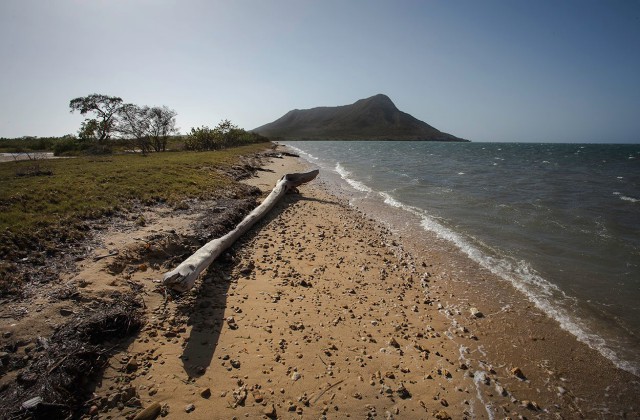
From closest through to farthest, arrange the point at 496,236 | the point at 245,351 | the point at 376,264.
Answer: the point at 245,351 → the point at 376,264 → the point at 496,236

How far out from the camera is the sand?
5.11 meters

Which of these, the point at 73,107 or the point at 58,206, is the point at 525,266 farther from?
the point at 73,107

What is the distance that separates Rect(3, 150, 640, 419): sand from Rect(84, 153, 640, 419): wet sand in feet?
0.09

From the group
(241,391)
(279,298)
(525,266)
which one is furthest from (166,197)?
(525,266)

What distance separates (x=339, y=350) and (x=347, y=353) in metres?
0.18

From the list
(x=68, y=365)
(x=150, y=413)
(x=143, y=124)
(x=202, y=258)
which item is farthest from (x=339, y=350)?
(x=143, y=124)

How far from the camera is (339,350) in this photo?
6402mm

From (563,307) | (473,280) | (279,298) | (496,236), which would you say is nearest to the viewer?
(279,298)

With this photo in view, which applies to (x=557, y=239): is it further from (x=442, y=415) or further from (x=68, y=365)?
(x=68, y=365)

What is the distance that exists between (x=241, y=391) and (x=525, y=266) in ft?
36.6

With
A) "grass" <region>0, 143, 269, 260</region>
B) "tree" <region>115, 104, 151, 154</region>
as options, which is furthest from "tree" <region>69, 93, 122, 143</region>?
"grass" <region>0, 143, 269, 260</region>

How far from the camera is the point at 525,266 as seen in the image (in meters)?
11.4

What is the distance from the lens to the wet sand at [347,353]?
5.10 m

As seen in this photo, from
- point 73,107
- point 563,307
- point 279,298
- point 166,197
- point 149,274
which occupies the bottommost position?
point 563,307
